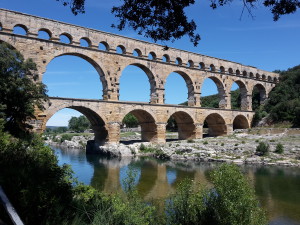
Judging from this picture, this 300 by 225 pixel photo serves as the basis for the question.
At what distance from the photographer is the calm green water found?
31.7ft

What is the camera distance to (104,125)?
23.4 metres

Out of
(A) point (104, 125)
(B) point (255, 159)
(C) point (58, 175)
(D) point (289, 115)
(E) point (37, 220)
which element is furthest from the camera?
(D) point (289, 115)

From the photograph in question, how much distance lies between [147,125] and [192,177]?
43.1 feet

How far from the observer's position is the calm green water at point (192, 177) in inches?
381

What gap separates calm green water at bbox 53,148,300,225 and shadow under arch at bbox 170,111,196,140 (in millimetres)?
10074

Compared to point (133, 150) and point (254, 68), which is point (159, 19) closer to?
point (133, 150)

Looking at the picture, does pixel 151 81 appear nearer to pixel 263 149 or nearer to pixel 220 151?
pixel 220 151

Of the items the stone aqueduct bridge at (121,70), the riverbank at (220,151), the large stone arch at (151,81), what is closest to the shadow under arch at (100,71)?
the stone aqueduct bridge at (121,70)

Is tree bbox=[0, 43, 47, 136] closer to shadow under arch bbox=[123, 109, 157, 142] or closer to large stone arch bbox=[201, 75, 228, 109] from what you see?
shadow under arch bbox=[123, 109, 157, 142]

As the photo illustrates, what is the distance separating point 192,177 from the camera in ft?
48.4

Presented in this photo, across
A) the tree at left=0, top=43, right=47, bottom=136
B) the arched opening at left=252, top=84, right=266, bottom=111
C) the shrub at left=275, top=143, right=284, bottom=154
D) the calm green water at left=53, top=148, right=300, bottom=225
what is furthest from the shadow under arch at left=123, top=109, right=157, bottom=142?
the arched opening at left=252, top=84, right=266, bottom=111

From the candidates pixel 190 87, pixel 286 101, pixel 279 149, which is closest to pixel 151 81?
pixel 190 87

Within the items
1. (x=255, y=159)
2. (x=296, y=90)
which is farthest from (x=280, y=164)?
(x=296, y=90)

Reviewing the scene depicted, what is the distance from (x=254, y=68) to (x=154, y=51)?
675 inches
